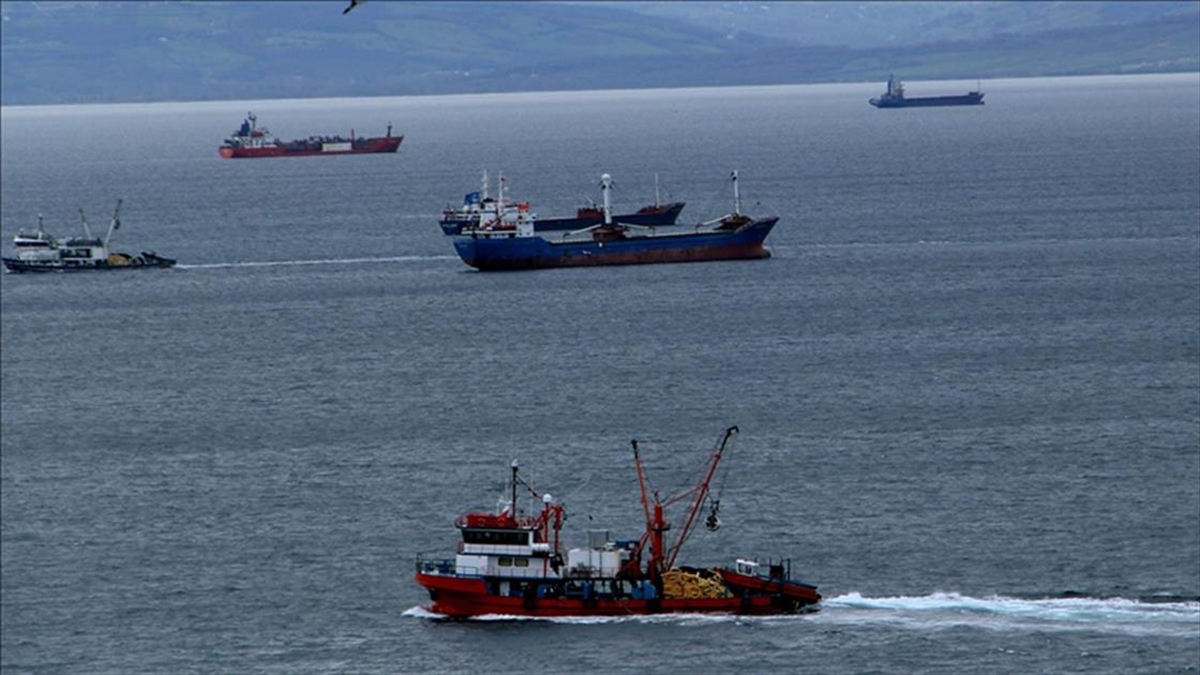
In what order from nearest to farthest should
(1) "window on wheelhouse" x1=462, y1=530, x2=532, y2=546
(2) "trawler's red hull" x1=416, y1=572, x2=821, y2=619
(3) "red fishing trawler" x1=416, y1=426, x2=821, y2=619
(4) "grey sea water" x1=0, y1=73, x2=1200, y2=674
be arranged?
(4) "grey sea water" x1=0, y1=73, x2=1200, y2=674 → (2) "trawler's red hull" x1=416, y1=572, x2=821, y2=619 → (3) "red fishing trawler" x1=416, y1=426, x2=821, y2=619 → (1) "window on wheelhouse" x1=462, y1=530, x2=532, y2=546

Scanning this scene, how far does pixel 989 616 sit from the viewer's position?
91188 millimetres

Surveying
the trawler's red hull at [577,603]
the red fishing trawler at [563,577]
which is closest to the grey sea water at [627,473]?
the trawler's red hull at [577,603]

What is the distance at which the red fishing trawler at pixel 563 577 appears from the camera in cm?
9356

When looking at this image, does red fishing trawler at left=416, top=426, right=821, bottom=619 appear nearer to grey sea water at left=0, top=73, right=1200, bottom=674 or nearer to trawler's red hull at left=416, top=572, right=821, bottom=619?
trawler's red hull at left=416, top=572, right=821, bottom=619

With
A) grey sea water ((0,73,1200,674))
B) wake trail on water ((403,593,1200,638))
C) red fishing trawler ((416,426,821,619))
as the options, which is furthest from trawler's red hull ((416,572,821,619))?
grey sea water ((0,73,1200,674))

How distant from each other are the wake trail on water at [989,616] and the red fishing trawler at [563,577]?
0.58 m

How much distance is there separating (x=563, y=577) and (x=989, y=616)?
17423 mm

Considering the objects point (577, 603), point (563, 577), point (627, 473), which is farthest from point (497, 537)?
point (627, 473)

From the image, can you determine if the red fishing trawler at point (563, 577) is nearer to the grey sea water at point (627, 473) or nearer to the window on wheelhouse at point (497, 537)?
the window on wheelhouse at point (497, 537)

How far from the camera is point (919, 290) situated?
19200 centimetres

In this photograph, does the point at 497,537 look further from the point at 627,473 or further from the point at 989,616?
the point at 627,473

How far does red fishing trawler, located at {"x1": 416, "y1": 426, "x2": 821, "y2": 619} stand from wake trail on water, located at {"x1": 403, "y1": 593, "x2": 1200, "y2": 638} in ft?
1.92

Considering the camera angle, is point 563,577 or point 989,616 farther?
point 563,577

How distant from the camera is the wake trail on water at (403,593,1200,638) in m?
89.3
